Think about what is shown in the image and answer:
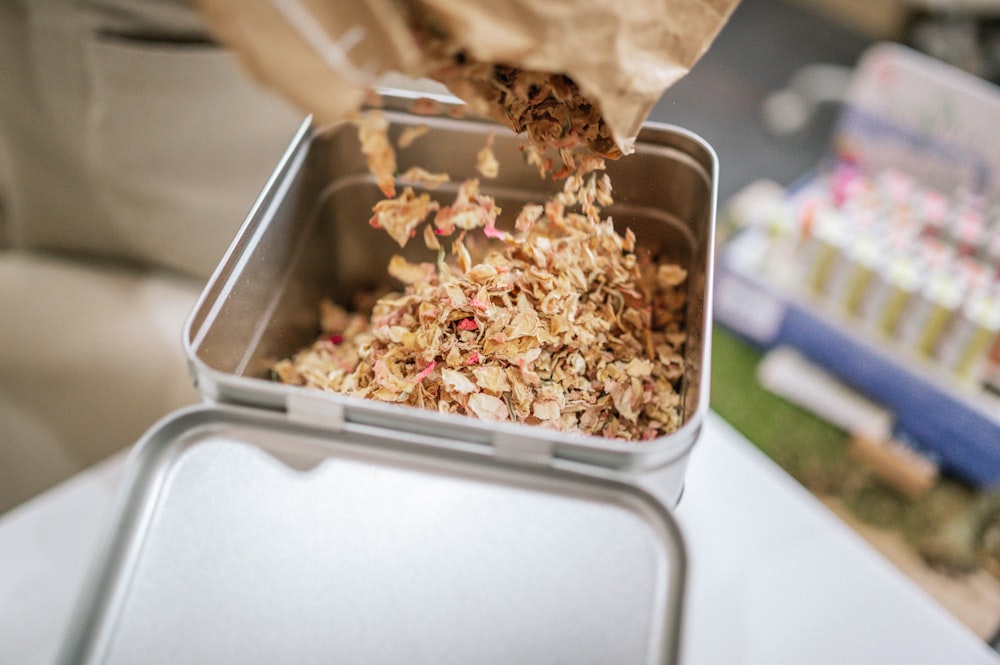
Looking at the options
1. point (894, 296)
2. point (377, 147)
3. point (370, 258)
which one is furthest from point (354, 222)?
point (894, 296)

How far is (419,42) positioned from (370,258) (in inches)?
14.8

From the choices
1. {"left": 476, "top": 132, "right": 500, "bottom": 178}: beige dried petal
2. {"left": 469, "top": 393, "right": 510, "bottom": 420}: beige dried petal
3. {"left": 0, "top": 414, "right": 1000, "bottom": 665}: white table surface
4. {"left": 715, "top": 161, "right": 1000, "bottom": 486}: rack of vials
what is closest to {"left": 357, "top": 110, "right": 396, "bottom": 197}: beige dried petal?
{"left": 476, "top": 132, "right": 500, "bottom": 178}: beige dried petal

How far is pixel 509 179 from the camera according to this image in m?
0.74

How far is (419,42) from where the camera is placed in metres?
0.48

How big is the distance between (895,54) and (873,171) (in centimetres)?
33

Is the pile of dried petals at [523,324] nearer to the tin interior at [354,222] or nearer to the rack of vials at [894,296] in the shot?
the tin interior at [354,222]

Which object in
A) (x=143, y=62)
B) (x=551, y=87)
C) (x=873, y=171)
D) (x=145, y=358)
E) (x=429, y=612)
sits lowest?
(x=145, y=358)

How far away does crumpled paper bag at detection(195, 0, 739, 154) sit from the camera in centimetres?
42

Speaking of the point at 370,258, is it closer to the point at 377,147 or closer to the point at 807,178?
the point at 377,147

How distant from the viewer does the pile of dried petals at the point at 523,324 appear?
0.64m

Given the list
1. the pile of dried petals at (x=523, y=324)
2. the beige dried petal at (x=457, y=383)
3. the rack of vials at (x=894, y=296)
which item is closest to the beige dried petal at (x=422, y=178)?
the pile of dried petals at (x=523, y=324)

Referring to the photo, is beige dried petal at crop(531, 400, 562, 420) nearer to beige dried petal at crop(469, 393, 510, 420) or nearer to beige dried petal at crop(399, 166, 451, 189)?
beige dried petal at crop(469, 393, 510, 420)

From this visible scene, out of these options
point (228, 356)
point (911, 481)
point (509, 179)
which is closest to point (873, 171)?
point (911, 481)

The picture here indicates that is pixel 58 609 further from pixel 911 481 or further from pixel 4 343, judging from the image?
pixel 911 481
